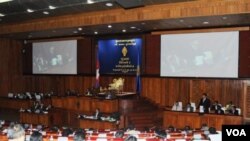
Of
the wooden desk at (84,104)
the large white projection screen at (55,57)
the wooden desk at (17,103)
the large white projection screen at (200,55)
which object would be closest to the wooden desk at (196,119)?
the wooden desk at (84,104)

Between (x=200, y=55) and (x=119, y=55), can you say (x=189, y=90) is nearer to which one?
A: (x=200, y=55)

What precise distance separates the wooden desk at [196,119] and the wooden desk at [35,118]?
541cm

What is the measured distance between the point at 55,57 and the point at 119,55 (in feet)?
16.5

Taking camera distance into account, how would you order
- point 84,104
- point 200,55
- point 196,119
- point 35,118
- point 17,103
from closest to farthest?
1. point 196,119
2. point 35,118
3. point 84,104
4. point 200,55
5. point 17,103

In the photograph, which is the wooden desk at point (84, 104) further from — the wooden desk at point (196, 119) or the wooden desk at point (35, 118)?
the wooden desk at point (196, 119)

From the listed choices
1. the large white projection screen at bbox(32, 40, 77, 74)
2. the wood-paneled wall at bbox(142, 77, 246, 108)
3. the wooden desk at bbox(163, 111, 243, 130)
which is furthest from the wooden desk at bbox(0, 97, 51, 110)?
the wooden desk at bbox(163, 111, 243, 130)

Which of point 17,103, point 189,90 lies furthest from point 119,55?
point 17,103

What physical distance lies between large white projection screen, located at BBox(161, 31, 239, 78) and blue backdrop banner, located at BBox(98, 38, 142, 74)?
174 cm

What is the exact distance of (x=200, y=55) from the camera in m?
15.4

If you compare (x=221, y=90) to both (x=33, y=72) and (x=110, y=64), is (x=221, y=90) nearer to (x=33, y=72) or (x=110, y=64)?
(x=110, y=64)

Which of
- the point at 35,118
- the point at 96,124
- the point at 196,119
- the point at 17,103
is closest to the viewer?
the point at 96,124

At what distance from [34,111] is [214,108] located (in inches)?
322

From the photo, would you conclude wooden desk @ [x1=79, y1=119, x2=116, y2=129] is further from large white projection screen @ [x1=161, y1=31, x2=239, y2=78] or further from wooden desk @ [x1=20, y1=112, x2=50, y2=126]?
large white projection screen @ [x1=161, y1=31, x2=239, y2=78]

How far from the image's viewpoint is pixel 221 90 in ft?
48.1
